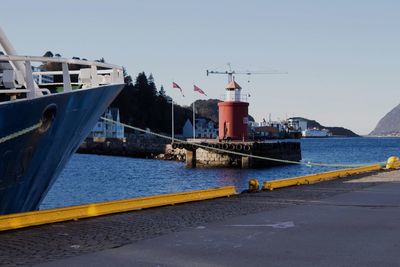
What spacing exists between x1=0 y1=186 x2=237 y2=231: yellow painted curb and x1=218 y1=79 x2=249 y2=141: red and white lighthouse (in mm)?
40424

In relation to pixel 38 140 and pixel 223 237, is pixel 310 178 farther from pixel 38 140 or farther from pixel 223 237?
pixel 223 237

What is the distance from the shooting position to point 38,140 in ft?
39.5

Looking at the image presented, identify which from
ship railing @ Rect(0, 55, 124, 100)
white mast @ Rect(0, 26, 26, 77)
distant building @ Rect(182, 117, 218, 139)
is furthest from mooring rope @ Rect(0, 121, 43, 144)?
distant building @ Rect(182, 117, 218, 139)

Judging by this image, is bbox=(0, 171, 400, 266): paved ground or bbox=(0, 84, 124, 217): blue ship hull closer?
bbox=(0, 171, 400, 266): paved ground

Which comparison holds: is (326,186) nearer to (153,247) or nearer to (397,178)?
(397,178)

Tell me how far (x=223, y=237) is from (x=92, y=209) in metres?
3.16

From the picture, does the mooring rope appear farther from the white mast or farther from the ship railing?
the white mast

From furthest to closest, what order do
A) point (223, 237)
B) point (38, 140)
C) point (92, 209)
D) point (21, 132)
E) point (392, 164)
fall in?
point (392, 164) < point (38, 140) < point (21, 132) < point (92, 209) < point (223, 237)

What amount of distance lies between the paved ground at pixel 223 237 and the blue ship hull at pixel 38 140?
2210mm

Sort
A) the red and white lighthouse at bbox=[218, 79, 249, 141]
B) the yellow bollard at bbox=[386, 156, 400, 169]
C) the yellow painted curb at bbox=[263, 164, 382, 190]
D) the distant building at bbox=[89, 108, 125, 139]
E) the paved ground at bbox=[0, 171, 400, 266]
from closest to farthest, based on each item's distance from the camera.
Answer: the paved ground at bbox=[0, 171, 400, 266] < the yellow painted curb at bbox=[263, 164, 382, 190] < the yellow bollard at bbox=[386, 156, 400, 169] < the red and white lighthouse at bbox=[218, 79, 249, 141] < the distant building at bbox=[89, 108, 125, 139]

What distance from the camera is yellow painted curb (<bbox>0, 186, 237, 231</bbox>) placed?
958 cm

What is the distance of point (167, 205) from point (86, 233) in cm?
392

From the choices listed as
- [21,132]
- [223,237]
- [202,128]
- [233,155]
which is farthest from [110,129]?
[223,237]

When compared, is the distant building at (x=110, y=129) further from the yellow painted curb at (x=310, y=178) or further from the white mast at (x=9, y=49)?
the white mast at (x=9, y=49)
